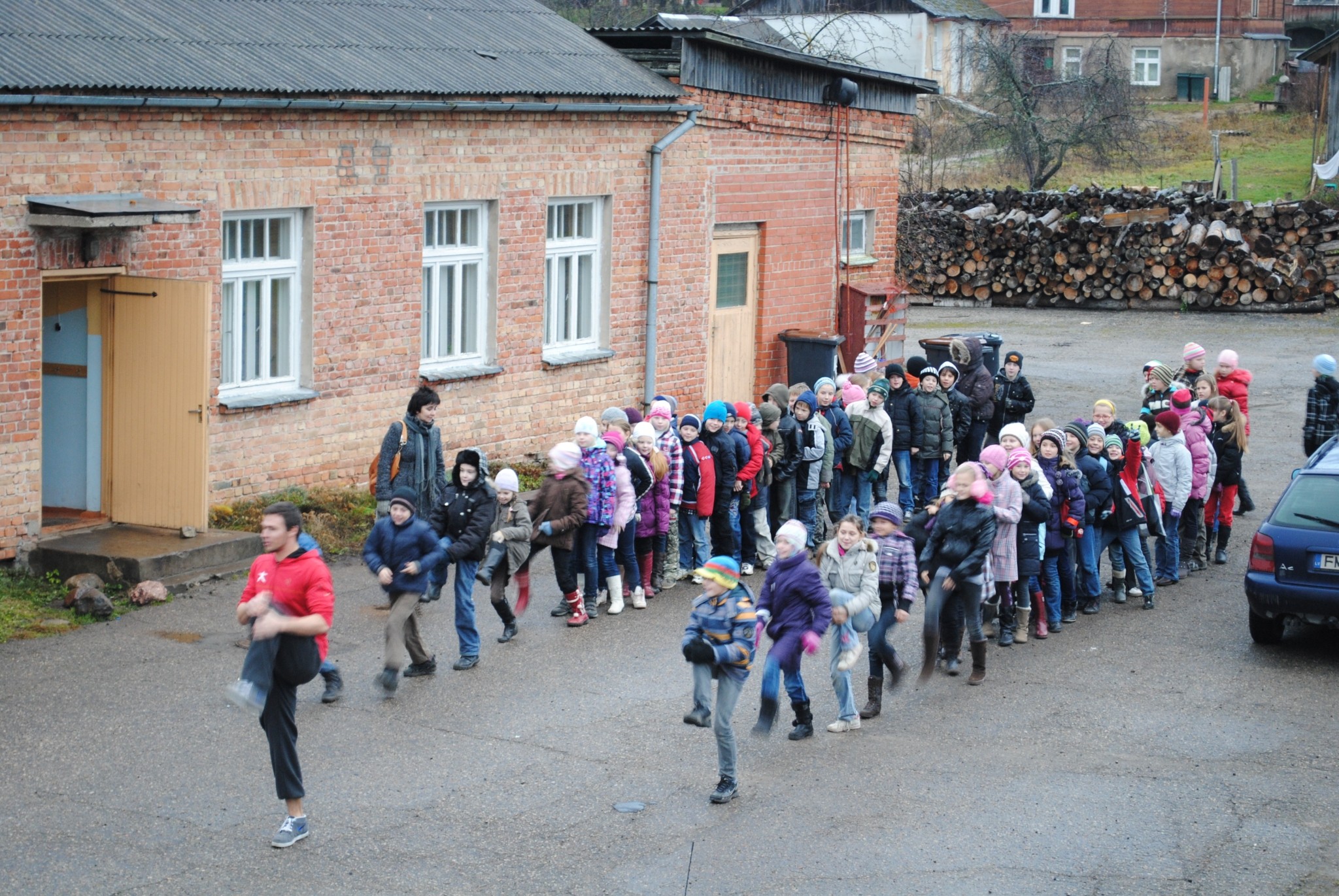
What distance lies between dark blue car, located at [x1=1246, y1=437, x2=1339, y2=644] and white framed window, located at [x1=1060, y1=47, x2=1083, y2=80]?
2158 inches

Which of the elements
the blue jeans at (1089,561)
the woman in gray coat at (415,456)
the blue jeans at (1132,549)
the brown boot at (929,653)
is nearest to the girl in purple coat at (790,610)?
the brown boot at (929,653)

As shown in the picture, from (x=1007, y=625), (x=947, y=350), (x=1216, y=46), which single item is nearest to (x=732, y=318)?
(x=947, y=350)

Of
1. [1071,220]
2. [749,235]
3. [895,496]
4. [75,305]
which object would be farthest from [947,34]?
[75,305]

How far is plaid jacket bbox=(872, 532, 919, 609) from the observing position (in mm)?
10031

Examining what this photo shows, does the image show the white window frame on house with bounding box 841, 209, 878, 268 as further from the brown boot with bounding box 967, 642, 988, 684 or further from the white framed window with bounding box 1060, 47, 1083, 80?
the white framed window with bounding box 1060, 47, 1083, 80

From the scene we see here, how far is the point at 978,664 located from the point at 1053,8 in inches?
2384

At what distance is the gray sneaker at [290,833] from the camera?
7660 mm

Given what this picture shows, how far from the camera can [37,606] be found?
38.4ft

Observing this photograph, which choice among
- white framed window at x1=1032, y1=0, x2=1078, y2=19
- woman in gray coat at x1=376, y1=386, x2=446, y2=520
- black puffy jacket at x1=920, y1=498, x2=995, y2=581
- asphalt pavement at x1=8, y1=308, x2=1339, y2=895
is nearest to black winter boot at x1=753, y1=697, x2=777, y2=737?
asphalt pavement at x1=8, y1=308, x2=1339, y2=895

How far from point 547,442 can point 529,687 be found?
7.15 m

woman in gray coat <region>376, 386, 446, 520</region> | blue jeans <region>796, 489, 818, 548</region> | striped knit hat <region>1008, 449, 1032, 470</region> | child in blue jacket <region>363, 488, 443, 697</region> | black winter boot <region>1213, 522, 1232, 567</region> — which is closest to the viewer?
child in blue jacket <region>363, 488, 443, 697</region>

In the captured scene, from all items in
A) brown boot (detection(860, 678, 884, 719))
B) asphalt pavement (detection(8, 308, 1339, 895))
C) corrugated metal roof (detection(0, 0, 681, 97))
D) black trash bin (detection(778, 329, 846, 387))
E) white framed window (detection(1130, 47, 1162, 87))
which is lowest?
asphalt pavement (detection(8, 308, 1339, 895))

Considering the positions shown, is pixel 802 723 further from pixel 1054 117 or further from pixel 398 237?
pixel 1054 117

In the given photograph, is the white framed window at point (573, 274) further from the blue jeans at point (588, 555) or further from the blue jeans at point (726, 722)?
the blue jeans at point (726, 722)
